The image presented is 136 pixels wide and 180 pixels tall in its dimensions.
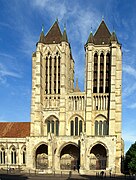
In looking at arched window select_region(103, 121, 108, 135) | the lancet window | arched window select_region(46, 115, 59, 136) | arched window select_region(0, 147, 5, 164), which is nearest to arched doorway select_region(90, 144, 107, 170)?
arched window select_region(103, 121, 108, 135)

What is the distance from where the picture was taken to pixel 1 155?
Answer: 2404 inches

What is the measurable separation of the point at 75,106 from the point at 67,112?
2.09 m

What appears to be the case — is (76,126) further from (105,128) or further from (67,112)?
(105,128)

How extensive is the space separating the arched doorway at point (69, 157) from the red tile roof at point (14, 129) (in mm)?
9275

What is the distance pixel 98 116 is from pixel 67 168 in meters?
12.1

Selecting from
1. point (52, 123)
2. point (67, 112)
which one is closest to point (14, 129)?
point (52, 123)

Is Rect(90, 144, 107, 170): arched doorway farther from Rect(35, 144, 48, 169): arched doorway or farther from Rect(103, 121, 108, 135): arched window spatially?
Rect(35, 144, 48, 169): arched doorway

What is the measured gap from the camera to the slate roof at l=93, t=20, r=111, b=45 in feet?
204

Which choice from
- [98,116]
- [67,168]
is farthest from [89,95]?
[67,168]

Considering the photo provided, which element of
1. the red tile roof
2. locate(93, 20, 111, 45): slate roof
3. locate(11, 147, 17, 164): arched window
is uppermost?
locate(93, 20, 111, 45): slate roof

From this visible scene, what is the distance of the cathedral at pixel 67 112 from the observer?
5559cm

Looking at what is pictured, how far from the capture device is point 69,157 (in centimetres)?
5797

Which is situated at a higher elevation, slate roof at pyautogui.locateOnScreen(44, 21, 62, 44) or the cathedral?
slate roof at pyautogui.locateOnScreen(44, 21, 62, 44)

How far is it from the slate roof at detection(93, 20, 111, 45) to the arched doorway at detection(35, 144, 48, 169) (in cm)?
2488
